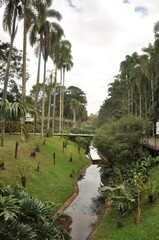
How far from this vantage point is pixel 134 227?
7.95m

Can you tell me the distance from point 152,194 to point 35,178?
816cm

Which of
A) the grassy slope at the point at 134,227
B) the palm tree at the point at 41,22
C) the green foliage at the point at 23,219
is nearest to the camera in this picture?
the green foliage at the point at 23,219

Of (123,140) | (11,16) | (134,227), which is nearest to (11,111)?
(134,227)

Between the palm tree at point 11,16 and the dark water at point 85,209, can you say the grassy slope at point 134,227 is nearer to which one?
the dark water at point 85,209

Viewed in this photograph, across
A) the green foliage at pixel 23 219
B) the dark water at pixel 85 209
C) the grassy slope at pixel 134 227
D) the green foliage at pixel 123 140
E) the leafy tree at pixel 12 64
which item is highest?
the leafy tree at pixel 12 64

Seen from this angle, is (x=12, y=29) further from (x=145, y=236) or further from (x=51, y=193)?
(x=145, y=236)

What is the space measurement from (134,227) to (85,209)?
5201 millimetres

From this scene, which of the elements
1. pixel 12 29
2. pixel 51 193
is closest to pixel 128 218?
pixel 51 193

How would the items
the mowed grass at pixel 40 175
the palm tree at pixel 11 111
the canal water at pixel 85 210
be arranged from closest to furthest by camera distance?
the palm tree at pixel 11 111 → the canal water at pixel 85 210 → the mowed grass at pixel 40 175

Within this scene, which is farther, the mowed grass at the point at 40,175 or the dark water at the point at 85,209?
the mowed grass at the point at 40,175

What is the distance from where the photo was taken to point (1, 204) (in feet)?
17.2

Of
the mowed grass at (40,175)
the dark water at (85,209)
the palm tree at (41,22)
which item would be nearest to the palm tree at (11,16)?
the palm tree at (41,22)

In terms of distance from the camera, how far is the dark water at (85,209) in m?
10.0

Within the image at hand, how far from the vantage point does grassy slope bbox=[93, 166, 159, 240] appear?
7.22 m
